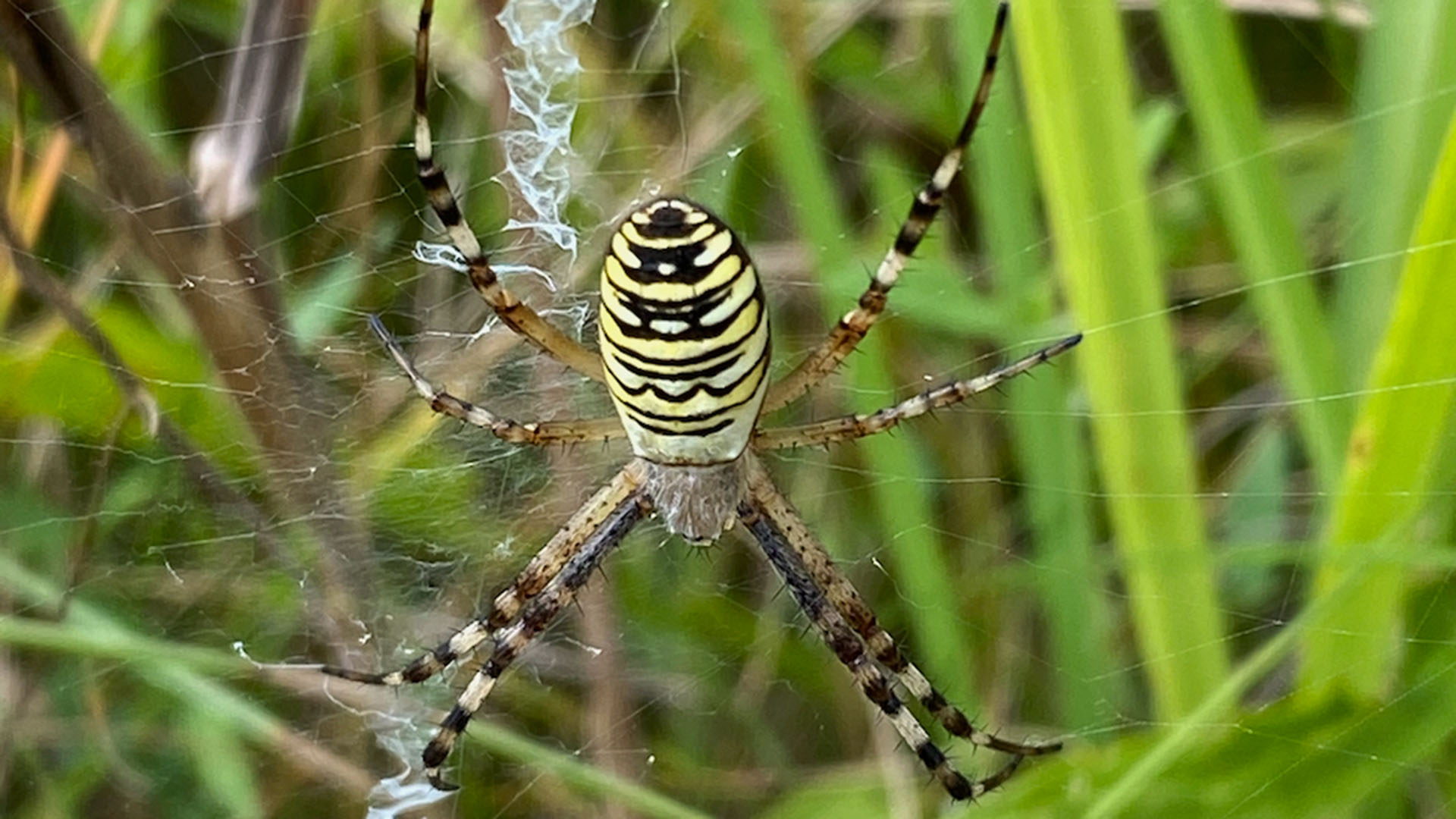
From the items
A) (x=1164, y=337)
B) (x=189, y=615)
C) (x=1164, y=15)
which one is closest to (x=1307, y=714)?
(x=1164, y=337)

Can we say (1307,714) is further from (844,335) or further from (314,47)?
(314,47)

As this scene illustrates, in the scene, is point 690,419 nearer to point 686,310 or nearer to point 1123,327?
point 686,310

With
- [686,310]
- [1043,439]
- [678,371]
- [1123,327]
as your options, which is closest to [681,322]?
[686,310]

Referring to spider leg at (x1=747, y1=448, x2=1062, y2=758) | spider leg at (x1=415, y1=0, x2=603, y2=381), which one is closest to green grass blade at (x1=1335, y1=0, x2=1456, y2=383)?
spider leg at (x1=747, y1=448, x2=1062, y2=758)

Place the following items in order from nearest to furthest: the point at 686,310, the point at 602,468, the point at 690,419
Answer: the point at 686,310 < the point at 690,419 < the point at 602,468

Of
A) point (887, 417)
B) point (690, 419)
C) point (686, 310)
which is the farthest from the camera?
point (887, 417)

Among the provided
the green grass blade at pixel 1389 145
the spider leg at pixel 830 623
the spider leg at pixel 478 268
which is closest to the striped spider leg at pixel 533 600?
the spider leg at pixel 830 623
